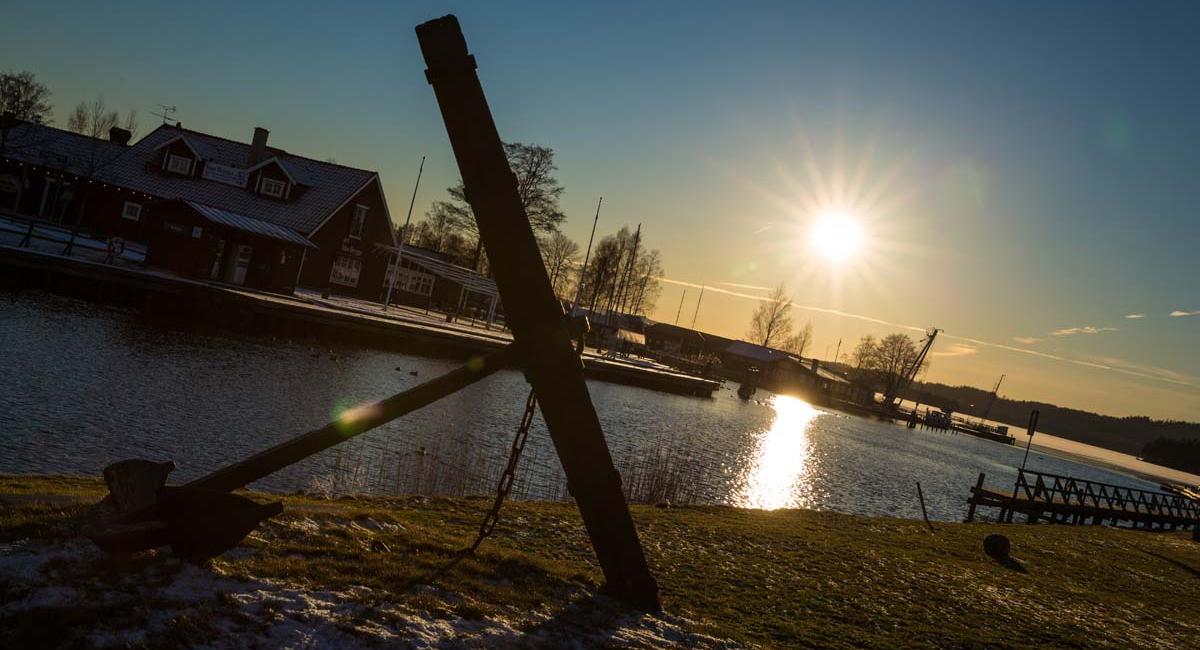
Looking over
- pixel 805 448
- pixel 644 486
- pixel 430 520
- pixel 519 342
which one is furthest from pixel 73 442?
pixel 805 448

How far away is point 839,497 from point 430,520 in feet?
66.2

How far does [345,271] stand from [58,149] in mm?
19457

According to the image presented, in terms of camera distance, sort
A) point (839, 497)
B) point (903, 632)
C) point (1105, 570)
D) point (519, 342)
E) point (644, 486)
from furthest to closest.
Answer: point (839, 497) → point (644, 486) → point (1105, 570) → point (903, 632) → point (519, 342)

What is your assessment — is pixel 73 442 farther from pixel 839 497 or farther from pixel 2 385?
pixel 839 497

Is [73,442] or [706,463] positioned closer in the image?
[73,442]

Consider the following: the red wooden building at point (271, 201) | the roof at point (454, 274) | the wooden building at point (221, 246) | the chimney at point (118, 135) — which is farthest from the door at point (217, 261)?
the chimney at point (118, 135)

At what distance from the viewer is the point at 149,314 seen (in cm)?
3003

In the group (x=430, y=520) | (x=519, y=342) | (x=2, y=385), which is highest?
(x=519, y=342)

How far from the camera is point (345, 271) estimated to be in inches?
2035

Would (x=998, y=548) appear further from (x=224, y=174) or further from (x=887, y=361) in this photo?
(x=887, y=361)

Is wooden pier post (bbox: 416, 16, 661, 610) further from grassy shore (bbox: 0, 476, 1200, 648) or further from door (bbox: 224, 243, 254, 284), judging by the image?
door (bbox: 224, 243, 254, 284)

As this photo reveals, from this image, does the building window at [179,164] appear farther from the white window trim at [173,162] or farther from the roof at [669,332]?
the roof at [669,332]

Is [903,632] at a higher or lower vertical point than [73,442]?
higher

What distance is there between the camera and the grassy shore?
13.0 feet
